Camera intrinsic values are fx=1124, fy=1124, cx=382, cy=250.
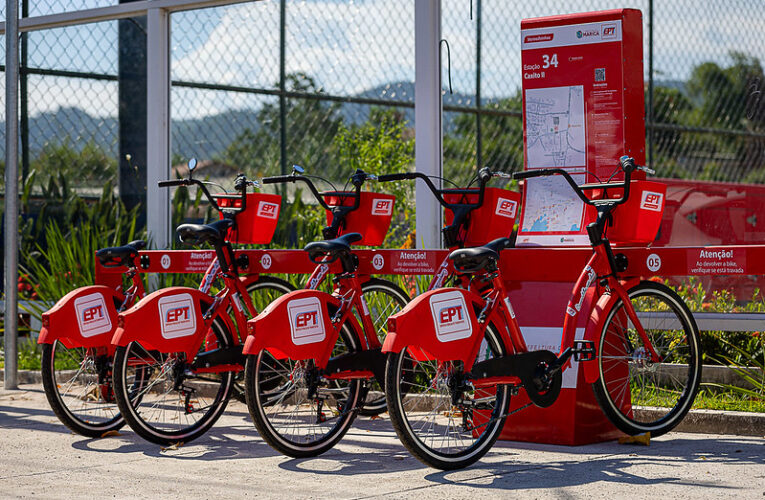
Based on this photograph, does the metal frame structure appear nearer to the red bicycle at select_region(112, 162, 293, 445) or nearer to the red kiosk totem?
the red kiosk totem

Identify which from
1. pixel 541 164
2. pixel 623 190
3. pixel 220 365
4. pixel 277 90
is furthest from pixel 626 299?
pixel 277 90

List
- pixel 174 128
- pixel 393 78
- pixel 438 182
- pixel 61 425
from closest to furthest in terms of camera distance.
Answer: pixel 61 425, pixel 438 182, pixel 393 78, pixel 174 128

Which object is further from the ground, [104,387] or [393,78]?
[393,78]

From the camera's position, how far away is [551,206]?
20.9 ft

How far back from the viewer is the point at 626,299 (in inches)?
227

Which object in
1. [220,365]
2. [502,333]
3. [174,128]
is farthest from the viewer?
[174,128]

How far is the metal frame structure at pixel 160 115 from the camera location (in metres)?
7.96

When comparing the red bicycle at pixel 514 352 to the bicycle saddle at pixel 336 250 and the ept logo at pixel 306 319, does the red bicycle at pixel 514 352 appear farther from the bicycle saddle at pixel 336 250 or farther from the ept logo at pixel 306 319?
the bicycle saddle at pixel 336 250

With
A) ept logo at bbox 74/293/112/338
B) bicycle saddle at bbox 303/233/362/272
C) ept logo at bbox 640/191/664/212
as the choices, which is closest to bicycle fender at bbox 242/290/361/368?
bicycle saddle at bbox 303/233/362/272

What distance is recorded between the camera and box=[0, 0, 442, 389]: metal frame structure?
7.96 m

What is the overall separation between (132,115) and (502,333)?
5653 mm

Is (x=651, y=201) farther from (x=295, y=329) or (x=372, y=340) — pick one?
(x=295, y=329)

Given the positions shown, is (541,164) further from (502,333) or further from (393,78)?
(393,78)

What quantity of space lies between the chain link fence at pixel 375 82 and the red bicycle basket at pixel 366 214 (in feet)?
6.44
